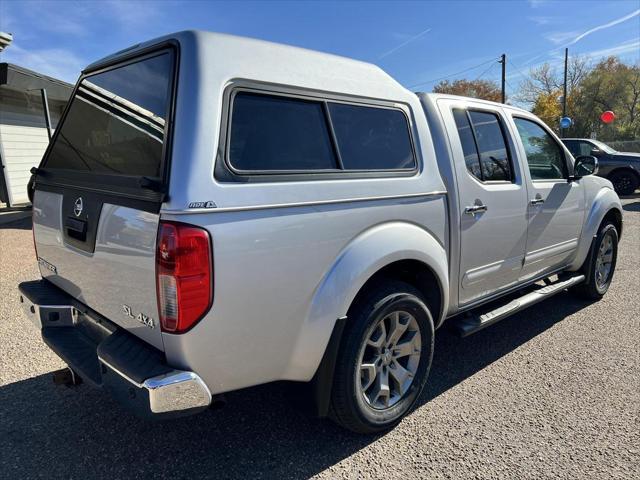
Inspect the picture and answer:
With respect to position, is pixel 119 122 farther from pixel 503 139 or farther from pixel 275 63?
pixel 503 139

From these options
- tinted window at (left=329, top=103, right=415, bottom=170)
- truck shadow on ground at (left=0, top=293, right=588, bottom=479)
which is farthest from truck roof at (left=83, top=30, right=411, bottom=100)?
truck shadow on ground at (left=0, top=293, right=588, bottom=479)

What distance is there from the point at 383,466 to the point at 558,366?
1.85m

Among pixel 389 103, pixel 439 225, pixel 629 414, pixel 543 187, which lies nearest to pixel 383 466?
pixel 439 225

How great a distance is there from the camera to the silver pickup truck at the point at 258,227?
1908 millimetres

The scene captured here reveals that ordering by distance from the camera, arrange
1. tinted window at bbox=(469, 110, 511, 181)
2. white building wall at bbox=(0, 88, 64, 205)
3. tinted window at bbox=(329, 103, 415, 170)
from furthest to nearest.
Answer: white building wall at bbox=(0, 88, 64, 205) → tinted window at bbox=(469, 110, 511, 181) → tinted window at bbox=(329, 103, 415, 170)

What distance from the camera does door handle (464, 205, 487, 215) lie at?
3080 millimetres

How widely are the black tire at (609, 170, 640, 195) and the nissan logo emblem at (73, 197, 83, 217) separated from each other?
15482 mm

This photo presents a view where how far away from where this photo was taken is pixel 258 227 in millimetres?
1992

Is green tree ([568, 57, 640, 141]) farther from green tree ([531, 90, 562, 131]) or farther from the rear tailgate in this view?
the rear tailgate

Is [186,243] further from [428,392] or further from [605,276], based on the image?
[605,276]

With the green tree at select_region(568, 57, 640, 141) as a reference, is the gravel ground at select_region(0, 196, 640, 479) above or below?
below

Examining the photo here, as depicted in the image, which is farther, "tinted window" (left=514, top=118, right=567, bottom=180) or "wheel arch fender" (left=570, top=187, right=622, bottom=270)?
A: "wheel arch fender" (left=570, top=187, right=622, bottom=270)

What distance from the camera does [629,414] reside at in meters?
2.89

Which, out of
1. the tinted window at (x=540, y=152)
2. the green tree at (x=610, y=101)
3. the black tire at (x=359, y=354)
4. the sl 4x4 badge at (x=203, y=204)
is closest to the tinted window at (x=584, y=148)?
the tinted window at (x=540, y=152)
